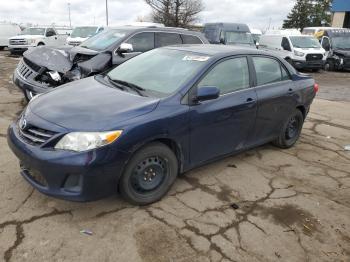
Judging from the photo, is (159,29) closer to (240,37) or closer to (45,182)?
(45,182)

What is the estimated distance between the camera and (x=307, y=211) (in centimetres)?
390

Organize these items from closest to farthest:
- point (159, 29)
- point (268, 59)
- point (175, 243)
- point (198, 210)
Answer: point (175, 243) < point (198, 210) < point (268, 59) < point (159, 29)

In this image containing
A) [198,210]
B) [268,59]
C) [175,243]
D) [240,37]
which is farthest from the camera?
[240,37]

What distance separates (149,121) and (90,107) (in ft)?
2.01

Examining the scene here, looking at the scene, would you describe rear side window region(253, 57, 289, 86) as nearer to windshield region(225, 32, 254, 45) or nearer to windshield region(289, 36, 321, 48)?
windshield region(225, 32, 254, 45)

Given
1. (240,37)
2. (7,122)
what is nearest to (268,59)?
(7,122)

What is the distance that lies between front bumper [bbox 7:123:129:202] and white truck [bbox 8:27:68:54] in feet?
60.3

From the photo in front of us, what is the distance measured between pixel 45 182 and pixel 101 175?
0.54 metres

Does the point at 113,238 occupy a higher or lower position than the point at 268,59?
lower

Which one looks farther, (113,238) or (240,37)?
(240,37)

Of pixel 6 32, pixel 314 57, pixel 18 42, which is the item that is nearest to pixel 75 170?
pixel 314 57

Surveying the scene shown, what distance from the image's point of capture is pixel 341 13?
34375 millimetres

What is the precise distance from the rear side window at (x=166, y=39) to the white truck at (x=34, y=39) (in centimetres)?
1406

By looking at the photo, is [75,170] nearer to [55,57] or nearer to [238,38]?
[55,57]
